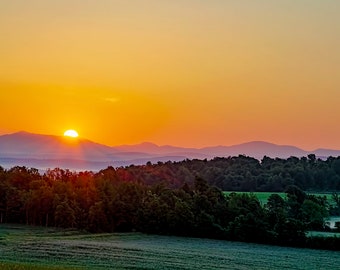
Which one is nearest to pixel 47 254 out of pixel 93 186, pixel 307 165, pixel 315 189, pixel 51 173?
pixel 93 186

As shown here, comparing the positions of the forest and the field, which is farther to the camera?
the forest

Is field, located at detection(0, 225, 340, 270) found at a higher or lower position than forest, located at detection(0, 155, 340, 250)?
lower

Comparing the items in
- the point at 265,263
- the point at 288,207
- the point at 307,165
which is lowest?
the point at 265,263

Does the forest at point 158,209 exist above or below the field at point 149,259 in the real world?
above

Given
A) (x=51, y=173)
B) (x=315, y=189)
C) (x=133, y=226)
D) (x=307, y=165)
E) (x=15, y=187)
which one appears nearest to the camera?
(x=133, y=226)

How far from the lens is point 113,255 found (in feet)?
161

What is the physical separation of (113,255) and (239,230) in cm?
3684

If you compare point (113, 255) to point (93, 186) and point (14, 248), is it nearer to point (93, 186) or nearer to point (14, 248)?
point (14, 248)

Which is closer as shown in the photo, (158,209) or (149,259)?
(149,259)

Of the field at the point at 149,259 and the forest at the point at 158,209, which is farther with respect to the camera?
the forest at the point at 158,209

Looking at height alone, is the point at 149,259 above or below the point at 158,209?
below

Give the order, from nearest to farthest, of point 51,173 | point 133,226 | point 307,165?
1. point 133,226
2. point 51,173
3. point 307,165

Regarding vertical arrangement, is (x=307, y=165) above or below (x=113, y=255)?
above

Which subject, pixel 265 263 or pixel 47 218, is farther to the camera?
pixel 47 218
